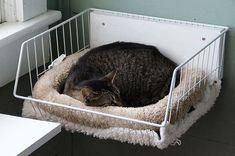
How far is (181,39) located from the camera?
5.50 ft

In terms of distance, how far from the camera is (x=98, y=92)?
1.48 m

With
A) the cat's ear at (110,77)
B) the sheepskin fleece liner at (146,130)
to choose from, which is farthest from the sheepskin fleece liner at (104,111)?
the cat's ear at (110,77)

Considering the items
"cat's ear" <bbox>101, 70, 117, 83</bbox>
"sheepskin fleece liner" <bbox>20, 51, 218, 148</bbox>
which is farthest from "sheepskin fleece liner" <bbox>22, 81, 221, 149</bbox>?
"cat's ear" <bbox>101, 70, 117, 83</bbox>

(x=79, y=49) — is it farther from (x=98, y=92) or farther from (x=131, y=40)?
(x=98, y=92)

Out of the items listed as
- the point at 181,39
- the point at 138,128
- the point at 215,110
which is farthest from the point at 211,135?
the point at 138,128

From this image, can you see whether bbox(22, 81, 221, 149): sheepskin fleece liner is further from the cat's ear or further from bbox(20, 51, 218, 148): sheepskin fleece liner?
the cat's ear

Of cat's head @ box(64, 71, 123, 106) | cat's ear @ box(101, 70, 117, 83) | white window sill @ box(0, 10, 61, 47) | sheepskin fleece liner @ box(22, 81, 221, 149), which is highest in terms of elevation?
white window sill @ box(0, 10, 61, 47)

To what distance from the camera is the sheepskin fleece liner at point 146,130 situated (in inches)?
52.9

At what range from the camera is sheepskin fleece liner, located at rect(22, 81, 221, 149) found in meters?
1.34

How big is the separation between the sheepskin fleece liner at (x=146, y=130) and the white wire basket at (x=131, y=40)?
5cm

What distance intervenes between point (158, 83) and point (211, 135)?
347mm

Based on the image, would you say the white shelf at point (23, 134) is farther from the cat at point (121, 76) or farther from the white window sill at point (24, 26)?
the white window sill at point (24, 26)

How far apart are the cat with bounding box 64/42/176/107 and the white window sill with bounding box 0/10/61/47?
0.64 ft

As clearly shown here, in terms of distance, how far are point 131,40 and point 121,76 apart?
20 centimetres
